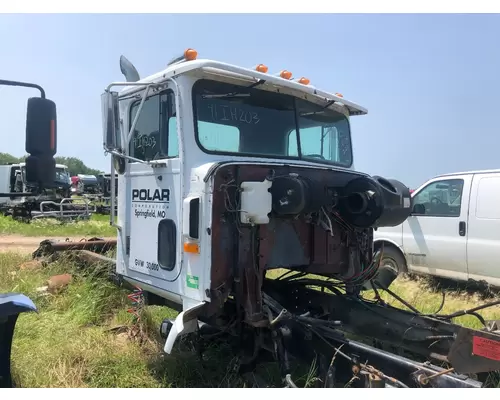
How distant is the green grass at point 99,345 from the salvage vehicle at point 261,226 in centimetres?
32

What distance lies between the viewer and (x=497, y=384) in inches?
131

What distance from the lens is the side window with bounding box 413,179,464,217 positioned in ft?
22.7

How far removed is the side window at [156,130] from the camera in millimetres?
4004

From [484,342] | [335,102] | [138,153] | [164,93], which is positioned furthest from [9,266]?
[484,342]

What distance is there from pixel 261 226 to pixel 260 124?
3.45ft

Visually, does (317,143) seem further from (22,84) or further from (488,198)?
(488,198)

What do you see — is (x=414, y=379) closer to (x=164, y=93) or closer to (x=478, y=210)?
(x=164, y=93)

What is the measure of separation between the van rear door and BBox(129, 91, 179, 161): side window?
4.63m

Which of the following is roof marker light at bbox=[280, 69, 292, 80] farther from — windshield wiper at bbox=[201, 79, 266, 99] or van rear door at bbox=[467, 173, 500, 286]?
van rear door at bbox=[467, 173, 500, 286]

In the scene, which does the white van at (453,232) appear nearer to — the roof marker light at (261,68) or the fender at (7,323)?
the roof marker light at (261,68)

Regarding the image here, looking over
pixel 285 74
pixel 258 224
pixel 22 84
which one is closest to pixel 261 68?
pixel 285 74

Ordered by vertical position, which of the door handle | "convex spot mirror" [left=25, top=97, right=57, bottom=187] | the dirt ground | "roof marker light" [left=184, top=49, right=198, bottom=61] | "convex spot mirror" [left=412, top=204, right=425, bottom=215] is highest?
"roof marker light" [left=184, top=49, right=198, bottom=61]

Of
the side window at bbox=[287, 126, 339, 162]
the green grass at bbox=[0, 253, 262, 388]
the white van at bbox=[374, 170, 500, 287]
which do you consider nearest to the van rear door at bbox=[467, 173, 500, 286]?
the white van at bbox=[374, 170, 500, 287]

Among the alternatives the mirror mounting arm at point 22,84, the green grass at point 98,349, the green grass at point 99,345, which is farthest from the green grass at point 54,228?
the mirror mounting arm at point 22,84
